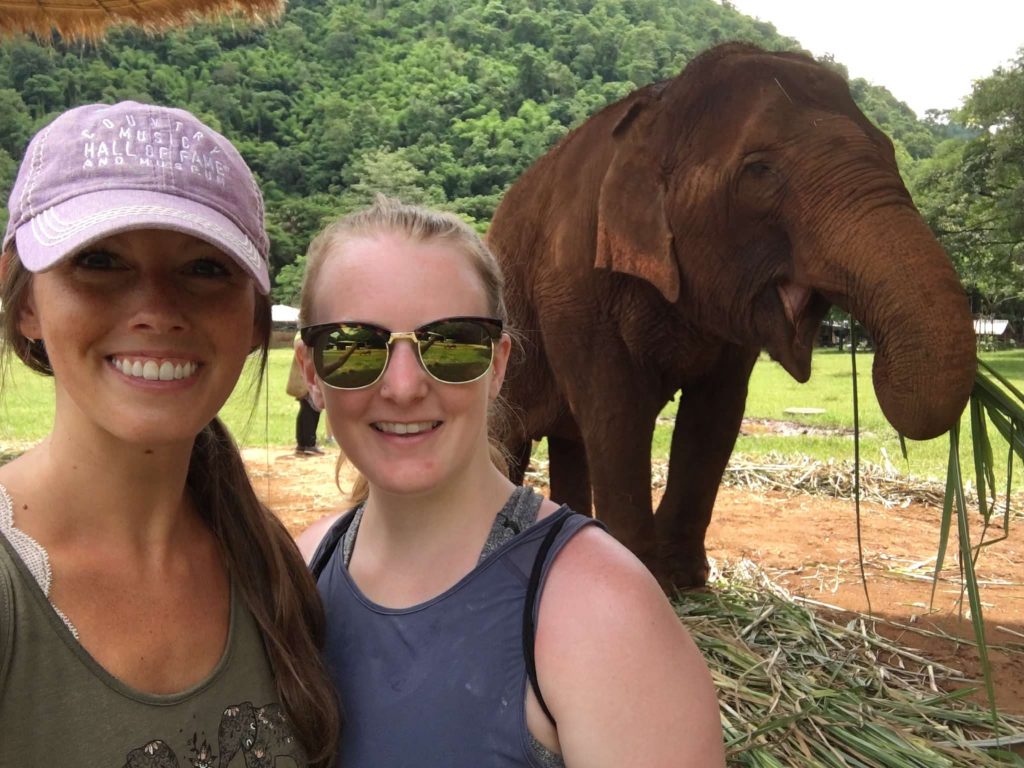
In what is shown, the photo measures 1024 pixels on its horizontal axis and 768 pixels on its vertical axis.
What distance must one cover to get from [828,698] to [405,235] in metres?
2.63

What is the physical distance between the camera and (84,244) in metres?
1.02

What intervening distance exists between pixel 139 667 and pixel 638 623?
0.65 metres

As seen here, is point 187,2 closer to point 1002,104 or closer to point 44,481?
point 44,481

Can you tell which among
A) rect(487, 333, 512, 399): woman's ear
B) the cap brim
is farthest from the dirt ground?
the cap brim

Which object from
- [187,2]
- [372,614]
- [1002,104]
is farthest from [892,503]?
[1002,104]

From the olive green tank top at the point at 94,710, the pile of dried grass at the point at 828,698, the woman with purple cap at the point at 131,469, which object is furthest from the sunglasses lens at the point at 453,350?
the pile of dried grass at the point at 828,698

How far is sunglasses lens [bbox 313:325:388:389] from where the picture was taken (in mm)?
1334

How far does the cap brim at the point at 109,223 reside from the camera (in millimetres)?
1030

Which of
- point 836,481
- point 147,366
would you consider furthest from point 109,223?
point 836,481

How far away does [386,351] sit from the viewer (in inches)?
52.4

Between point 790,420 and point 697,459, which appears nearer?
point 697,459

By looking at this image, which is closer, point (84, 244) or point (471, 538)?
point (84, 244)

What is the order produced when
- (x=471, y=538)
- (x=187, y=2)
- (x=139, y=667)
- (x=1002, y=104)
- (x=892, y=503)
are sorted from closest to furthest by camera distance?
(x=139, y=667) < (x=471, y=538) < (x=187, y=2) < (x=892, y=503) < (x=1002, y=104)

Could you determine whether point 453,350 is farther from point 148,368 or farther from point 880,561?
point 880,561
